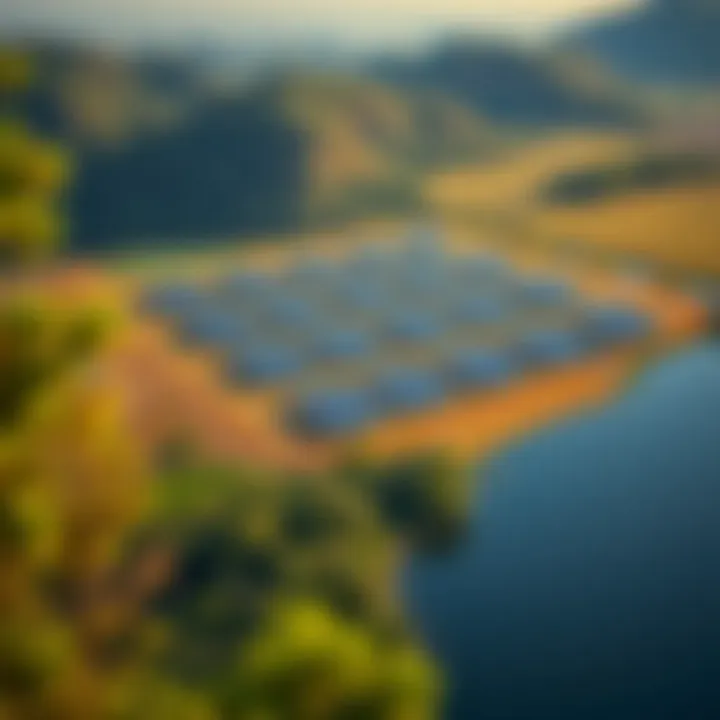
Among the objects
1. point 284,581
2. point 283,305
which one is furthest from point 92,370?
point 284,581

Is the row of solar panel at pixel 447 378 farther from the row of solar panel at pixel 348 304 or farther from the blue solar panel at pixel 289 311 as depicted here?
the blue solar panel at pixel 289 311

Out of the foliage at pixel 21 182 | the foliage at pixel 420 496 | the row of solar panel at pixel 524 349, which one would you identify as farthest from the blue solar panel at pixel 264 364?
the foliage at pixel 21 182

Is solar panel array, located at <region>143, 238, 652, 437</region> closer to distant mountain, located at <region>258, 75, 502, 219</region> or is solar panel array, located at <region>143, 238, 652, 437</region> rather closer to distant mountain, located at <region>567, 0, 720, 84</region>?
distant mountain, located at <region>258, 75, 502, 219</region>

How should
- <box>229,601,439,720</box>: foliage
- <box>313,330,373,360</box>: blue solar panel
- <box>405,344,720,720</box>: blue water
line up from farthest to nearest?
<box>313,330,373,360</box>: blue solar panel < <box>405,344,720,720</box>: blue water < <box>229,601,439,720</box>: foliage

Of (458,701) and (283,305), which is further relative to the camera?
(283,305)

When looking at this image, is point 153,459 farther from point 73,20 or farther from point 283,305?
point 73,20

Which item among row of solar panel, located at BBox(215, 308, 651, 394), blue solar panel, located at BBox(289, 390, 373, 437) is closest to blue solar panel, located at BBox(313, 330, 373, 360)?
row of solar panel, located at BBox(215, 308, 651, 394)

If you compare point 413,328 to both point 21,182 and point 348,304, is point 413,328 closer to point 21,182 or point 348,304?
point 348,304
